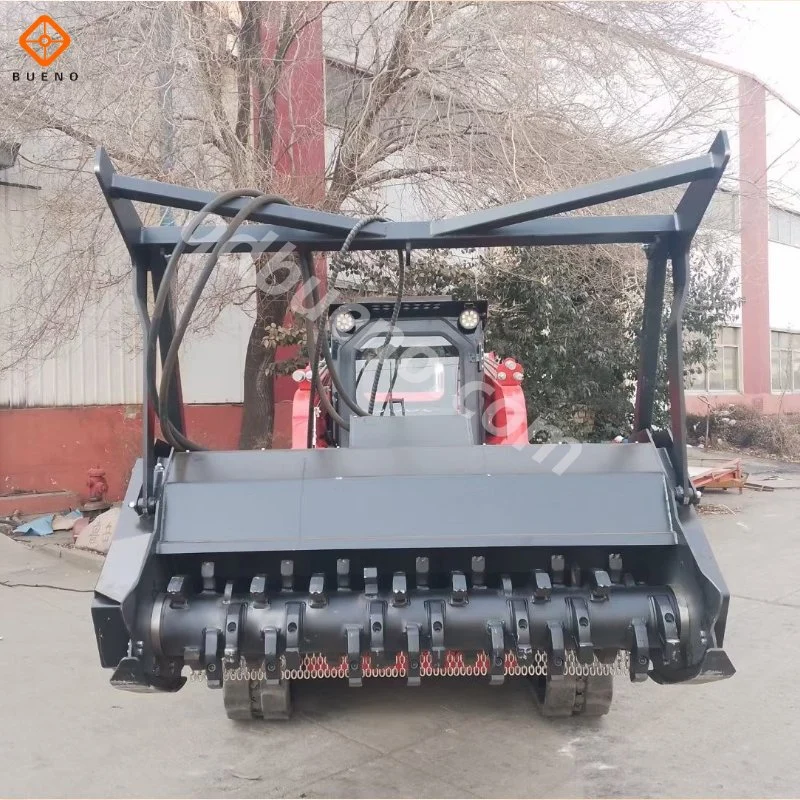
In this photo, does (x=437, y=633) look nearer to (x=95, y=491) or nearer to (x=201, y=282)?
(x=201, y=282)

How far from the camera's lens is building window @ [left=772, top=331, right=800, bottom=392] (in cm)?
2252

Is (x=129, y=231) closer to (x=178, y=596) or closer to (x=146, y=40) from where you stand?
(x=178, y=596)

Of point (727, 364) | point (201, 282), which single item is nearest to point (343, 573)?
point (201, 282)

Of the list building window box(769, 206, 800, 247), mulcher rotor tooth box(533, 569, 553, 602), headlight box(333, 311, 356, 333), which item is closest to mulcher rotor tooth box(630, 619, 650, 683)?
mulcher rotor tooth box(533, 569, 553, 602)

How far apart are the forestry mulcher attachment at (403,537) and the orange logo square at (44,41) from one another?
4816mm

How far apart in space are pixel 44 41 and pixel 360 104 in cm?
274

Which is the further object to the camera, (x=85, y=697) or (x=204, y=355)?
(x=204, y=355)

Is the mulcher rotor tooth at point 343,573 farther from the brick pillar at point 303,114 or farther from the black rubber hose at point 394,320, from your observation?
the brick pillar at point 303,114

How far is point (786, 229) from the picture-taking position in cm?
2225

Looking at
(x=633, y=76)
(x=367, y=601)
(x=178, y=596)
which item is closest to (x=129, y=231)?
(x=178, y=596)

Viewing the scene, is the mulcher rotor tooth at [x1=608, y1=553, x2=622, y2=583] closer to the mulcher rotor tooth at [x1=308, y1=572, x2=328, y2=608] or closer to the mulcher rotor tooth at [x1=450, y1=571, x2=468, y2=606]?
the mulcher rotor tooth at [x1=450, y1=571, x2=468, y2=606]

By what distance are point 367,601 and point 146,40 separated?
555 cm

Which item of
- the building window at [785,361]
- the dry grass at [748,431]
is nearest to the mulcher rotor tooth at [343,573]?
the dry grass at [748,431]

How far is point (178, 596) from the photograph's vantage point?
9.00 feet
